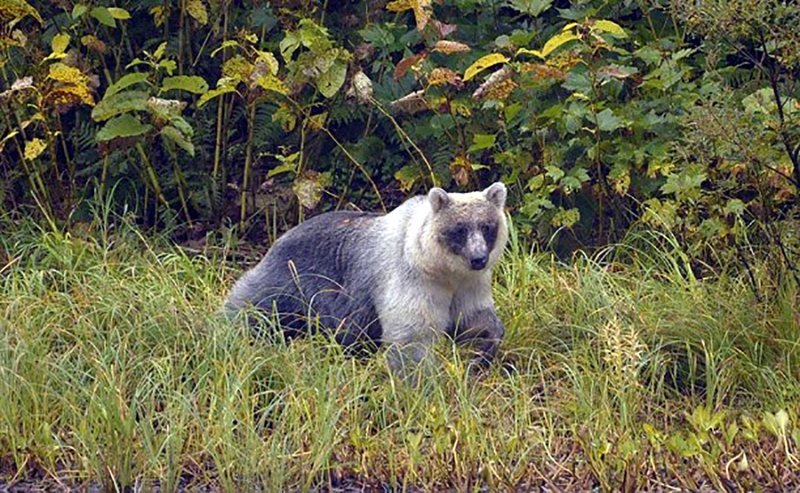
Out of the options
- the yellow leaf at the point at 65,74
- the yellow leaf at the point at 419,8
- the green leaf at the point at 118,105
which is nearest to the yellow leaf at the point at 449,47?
the yellow leaf at the point at 419,8

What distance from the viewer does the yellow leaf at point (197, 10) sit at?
8.34 meters

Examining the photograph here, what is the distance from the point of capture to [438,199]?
22.6 feet

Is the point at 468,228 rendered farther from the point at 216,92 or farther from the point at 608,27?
the point at 216,92

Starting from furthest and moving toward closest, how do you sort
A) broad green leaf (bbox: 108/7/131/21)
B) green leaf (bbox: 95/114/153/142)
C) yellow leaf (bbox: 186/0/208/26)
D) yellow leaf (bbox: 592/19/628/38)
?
yellow leaf (bbox: 186/0/208/26) < broad green leaf (bbox: 108/7/131/21) < green leaf (bbox: 95/114/153/142) < yellow leaf (bbox: 592/19/628/38)

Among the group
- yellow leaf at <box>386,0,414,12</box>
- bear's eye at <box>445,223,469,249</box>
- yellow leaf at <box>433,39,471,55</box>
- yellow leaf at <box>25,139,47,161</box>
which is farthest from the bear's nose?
yellow leaf at <box>25,139,47,161</box>

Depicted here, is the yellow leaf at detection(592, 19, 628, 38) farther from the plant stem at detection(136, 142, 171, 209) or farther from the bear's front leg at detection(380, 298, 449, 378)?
the plant stem at detection(136, 142, 171, 209)

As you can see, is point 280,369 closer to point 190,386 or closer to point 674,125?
point 190,386

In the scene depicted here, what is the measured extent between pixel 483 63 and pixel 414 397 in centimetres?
217

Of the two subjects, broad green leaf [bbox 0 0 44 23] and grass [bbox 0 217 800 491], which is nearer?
grass [bbox 0 217 800 491]

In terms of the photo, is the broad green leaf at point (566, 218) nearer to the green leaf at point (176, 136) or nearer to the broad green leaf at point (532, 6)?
the broad green leaf at point (532, 6)

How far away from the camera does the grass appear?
19.3ft

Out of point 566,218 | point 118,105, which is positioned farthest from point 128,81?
point 566,218

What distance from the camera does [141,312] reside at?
690 cm

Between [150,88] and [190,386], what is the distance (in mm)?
2493
